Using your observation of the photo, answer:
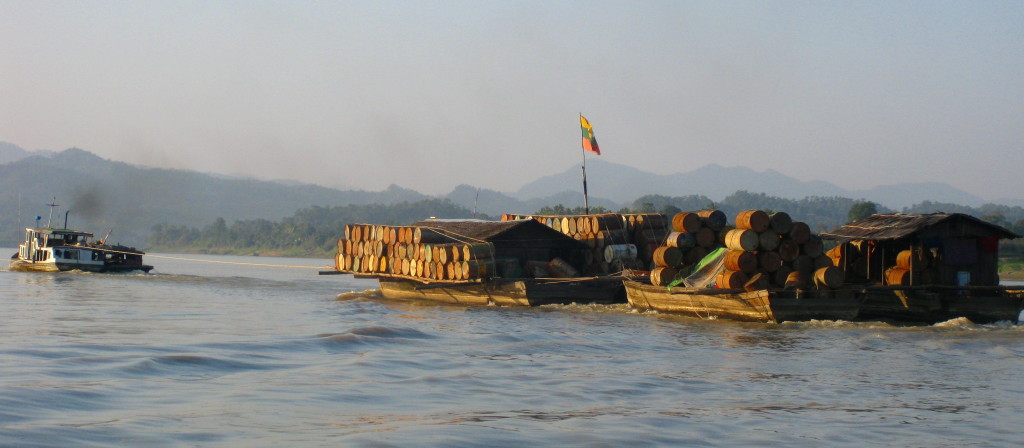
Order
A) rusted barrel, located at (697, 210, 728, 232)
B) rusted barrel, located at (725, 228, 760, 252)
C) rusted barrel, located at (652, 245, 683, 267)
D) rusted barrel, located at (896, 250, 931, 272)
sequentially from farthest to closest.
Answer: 1. rusted barrel, located at (697, 210, 728, 232)
2. rusted barrel, located at (652, 245, 683, 267)
3. rusted barrel, located at (896, 250, 931, 272)
4. rusted barrel, located at (725, 228, 760, 252)

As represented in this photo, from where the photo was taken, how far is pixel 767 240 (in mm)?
23766

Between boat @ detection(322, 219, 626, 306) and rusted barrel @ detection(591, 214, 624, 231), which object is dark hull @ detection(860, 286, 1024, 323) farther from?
rusted barrel @ detection(591, 214, 624, 231)

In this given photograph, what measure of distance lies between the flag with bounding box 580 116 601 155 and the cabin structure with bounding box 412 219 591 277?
4706mm

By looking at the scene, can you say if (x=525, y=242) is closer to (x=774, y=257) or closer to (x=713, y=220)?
(x=713, y=220)

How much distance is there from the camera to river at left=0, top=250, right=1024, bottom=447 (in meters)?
11.1

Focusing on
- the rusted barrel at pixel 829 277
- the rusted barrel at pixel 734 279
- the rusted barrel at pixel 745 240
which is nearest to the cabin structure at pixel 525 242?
the rusted barrel at pixel 734 279

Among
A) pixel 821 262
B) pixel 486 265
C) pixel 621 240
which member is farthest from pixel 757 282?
pixel 486 265

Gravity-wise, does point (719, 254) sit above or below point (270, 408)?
above

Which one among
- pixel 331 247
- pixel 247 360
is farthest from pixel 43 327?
pixel 331 247

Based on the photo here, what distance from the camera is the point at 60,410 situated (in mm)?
11734

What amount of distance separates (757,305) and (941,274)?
4.86m

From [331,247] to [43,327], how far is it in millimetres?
95699

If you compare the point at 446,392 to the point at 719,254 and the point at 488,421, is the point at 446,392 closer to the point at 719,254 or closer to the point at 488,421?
the point at 488,421

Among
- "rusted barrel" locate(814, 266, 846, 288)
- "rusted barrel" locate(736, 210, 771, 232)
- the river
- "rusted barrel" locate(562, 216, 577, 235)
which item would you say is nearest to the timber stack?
"rusted barrel" locate(562, 216, 577, 235)
